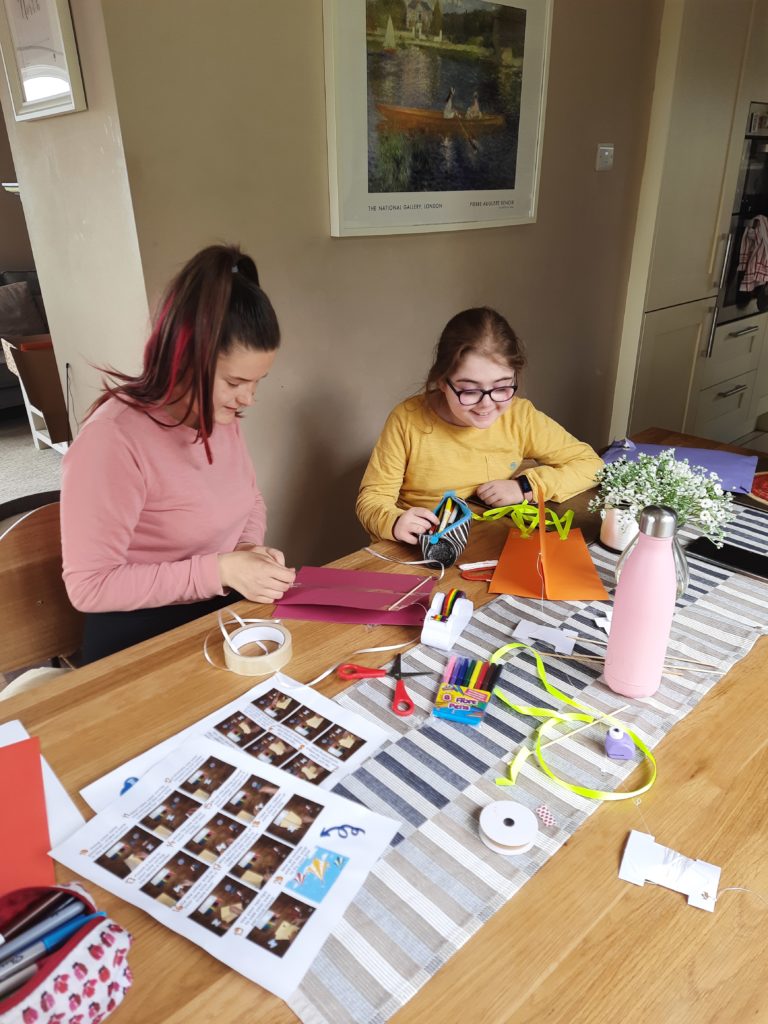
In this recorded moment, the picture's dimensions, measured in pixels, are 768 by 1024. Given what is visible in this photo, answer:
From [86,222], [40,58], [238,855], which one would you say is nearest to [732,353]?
[86,222]

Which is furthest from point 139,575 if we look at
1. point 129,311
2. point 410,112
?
point 410,112

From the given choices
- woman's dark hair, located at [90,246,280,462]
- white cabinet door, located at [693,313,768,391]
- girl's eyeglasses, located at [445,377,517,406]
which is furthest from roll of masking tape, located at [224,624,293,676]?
white cabinet door, located at [693,313,768,391]

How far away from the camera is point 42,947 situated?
53 cm

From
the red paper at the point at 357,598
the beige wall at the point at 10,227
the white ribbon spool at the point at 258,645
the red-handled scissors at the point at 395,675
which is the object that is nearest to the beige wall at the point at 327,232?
the red paper at the point at 357,598

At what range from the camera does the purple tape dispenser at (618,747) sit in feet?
2.67

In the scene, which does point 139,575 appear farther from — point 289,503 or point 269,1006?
point 289,503

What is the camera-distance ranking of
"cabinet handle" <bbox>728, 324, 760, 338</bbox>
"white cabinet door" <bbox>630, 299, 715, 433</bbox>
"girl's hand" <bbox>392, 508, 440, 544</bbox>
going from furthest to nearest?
"cabinet handle" <bbox>728, 324, 760, 338</bbox>, "white cabinet door" <bbox>630, 299, 715, 433</bbox>, "girl's hand" <bbox>392, 508, 440, 544</bbox>

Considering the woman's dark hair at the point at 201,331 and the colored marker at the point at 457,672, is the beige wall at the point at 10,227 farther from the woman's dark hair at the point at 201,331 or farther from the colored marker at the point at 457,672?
the colored marker at the point at 457,672

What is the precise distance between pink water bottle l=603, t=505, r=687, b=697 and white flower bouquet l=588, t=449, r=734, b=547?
0.94 ft

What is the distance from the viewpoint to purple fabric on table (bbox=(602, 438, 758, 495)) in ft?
5.07

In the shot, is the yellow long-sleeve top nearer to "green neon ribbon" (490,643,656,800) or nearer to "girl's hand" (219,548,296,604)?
"girl's hand" (219,548,296,604)

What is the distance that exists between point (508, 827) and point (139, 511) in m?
0.74

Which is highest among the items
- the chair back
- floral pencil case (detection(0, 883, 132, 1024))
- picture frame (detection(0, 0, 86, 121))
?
picture frame (detection(0, 0, 86, 121))

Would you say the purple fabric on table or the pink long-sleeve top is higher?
the pink long-sleeve top
